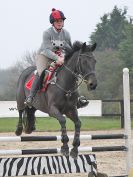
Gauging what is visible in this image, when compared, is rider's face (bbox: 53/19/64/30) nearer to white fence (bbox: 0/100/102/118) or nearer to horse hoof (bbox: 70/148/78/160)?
horse hoof (bbox: 70/148/78/160)

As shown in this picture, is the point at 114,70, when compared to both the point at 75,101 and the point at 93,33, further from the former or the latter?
the point at 75,101

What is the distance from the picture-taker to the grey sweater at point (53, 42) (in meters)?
7.41

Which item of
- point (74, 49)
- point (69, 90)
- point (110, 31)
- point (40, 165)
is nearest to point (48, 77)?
point (69, 90)

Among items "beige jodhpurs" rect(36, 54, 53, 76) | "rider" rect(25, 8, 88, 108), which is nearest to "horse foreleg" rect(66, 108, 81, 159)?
"rider" rect(25, 8, 88, 108)

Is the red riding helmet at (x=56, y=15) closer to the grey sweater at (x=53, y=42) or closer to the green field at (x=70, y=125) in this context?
the grey sweater at (x=53, y=42)

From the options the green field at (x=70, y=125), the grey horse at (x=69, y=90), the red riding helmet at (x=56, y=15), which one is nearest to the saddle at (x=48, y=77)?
the grey horse at (x=69, y=90)

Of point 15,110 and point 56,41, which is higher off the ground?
point 56,41

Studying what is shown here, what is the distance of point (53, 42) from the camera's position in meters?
7.44

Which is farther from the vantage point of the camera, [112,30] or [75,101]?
[112,30]

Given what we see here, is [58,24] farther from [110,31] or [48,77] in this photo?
[110,31]

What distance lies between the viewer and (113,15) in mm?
60344

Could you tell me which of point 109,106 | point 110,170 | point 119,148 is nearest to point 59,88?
point 119,148

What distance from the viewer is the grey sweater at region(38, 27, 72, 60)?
7410mm

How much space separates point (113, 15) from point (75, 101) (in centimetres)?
5419
